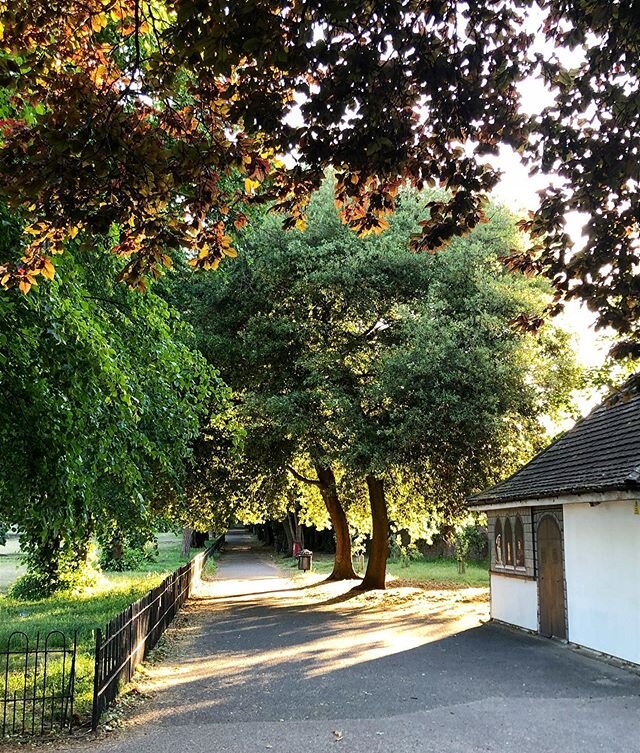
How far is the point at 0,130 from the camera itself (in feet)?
17.8

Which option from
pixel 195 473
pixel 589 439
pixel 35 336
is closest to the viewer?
pixel 35 336

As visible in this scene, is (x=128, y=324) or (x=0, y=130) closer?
(x=0, y=130)

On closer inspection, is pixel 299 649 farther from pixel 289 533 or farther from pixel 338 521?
pixel 289 533

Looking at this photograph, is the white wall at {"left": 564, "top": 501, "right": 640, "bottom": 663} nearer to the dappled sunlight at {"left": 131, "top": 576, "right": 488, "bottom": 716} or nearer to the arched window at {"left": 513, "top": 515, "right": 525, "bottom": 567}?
the arched window at {"left": 513, "top": 515, "right": 525, "bottom": 567}

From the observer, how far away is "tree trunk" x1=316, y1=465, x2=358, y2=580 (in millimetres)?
25188

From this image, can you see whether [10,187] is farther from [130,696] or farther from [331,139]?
[130,696]

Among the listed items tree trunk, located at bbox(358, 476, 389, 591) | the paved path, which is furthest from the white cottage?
tree trunk, located at bbox(358, 476, 389, 591)

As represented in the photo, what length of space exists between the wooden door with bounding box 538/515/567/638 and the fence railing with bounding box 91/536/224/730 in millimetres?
7803

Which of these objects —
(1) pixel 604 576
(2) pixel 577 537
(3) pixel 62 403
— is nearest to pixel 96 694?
(3) pixel 62 403

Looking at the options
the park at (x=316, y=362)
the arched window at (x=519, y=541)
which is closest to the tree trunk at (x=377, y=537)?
the park at (x=316, y=362)

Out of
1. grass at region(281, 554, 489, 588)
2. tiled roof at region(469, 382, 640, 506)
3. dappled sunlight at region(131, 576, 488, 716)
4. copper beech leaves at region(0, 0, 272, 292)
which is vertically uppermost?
copper beech leaves at region(0, 0, 272, 292)

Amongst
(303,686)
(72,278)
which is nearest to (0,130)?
(72,278)

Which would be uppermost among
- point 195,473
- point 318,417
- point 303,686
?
point 318,417

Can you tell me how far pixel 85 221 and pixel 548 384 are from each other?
54.2ft
